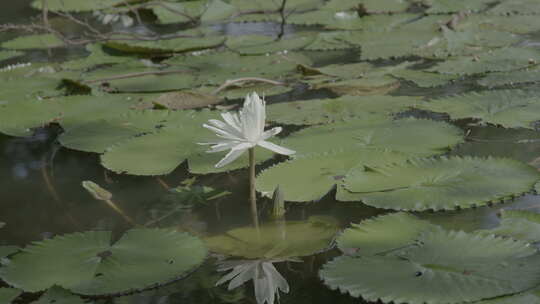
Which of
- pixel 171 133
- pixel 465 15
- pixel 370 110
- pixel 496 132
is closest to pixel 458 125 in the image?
pixel 496 132

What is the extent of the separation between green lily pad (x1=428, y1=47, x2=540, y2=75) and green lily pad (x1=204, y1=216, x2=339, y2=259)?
1312 millimetres

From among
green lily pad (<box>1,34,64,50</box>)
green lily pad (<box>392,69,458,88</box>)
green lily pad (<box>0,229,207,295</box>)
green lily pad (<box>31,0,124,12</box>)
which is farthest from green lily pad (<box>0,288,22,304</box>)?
green lily pad (<box>31,0,124,12</box>)

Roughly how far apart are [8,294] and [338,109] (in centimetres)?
128

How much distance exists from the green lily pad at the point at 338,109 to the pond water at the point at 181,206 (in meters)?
0.04

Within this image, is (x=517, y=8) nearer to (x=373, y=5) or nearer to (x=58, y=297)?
(x=373, y=5)

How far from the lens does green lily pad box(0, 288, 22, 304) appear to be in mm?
1307

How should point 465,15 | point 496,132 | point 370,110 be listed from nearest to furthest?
point 496,132 → point 370,110 → point 465,15

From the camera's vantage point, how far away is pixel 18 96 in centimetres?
278

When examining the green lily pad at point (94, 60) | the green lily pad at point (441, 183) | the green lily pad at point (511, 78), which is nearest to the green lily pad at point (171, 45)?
the green lily pad at point (94, 60)

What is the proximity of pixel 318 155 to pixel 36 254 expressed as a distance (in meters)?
0.74

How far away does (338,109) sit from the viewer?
2314 millimetres

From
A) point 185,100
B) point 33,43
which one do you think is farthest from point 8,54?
point 185,100

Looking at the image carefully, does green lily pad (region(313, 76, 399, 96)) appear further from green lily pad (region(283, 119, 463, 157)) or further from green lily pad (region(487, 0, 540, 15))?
green lily pad (region(487, 0, 540, 15))

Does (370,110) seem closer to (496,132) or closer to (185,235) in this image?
(496,132)
